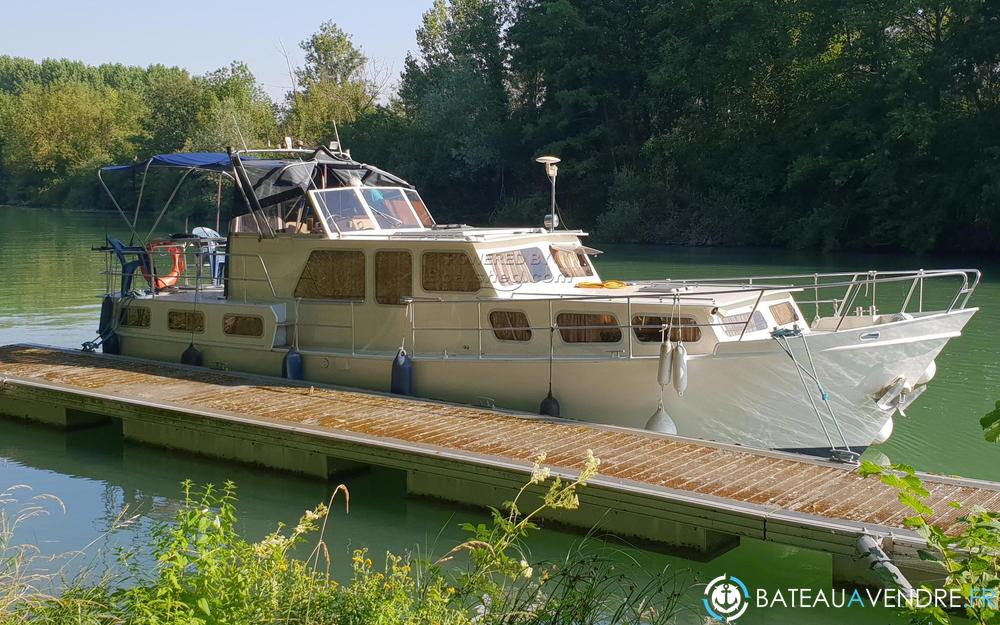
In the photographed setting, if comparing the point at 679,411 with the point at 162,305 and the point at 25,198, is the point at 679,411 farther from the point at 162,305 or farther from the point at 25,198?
the point at 25,198

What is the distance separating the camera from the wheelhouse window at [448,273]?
12.0 m

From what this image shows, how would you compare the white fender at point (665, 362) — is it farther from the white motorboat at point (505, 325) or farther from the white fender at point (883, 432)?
the white fender at point (883, 432)

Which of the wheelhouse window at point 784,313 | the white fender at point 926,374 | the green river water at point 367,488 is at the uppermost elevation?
the wheelhouse window at point 784,313

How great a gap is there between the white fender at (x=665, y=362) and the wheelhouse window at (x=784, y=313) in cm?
188

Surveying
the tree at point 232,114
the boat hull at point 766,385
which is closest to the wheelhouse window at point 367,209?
the boat hull at point 766,385

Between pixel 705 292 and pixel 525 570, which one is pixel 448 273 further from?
pixel 525 570

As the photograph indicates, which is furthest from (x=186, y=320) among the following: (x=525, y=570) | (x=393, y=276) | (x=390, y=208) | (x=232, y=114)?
(x=232, y=114)

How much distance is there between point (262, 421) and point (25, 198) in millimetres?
87519

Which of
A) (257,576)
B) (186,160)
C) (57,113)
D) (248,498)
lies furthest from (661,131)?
(57,113)

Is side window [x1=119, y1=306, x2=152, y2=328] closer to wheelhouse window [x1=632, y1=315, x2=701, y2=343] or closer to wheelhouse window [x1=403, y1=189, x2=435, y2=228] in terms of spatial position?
wheelhouse window [x1=403, y1=189, x2=435, y2=228]

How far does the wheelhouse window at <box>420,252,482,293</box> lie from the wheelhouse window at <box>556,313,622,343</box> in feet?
3.89

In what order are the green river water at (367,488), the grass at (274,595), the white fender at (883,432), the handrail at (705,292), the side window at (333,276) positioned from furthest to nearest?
the side window at (333,276)
the white fender at (883,432)
the handrail at (705,292)
the green river water at (367,488)
the grass at (274,595)

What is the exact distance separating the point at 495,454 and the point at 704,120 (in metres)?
38.9

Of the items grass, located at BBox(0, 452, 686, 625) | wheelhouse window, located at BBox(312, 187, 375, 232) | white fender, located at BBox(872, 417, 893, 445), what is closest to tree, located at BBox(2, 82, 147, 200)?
wheelhouse window, located at BBox(312, 187, 375, 232)
